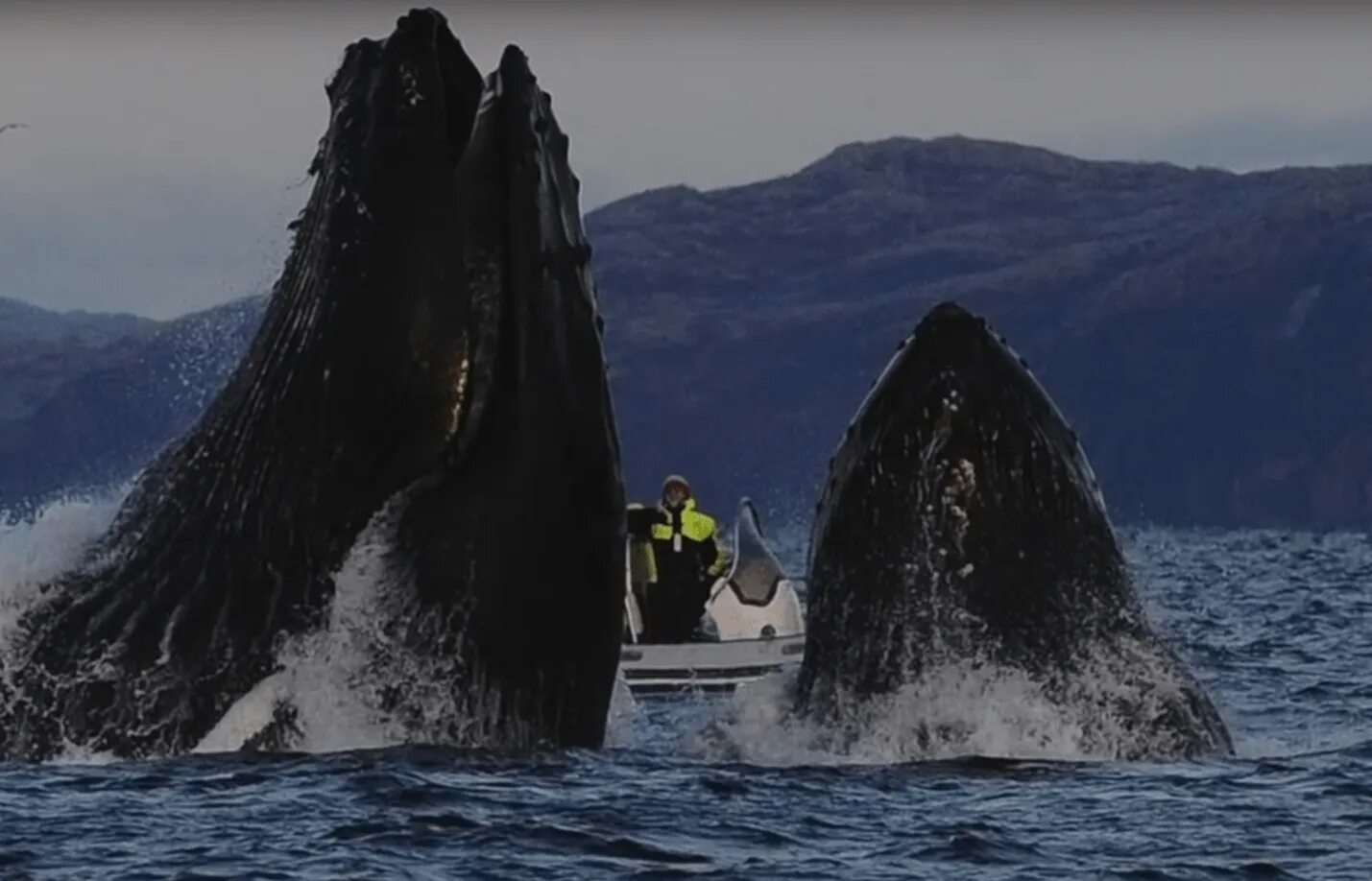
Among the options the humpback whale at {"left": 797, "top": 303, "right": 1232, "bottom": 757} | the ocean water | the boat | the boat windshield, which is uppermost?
the boat windshield

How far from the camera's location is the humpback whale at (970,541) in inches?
507

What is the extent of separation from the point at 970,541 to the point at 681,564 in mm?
16296

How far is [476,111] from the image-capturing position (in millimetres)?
11969

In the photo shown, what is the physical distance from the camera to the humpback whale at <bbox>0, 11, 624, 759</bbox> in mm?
11688

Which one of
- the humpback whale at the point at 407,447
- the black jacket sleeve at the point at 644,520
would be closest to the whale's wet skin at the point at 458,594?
A: the humpback whale at the point at 407,447

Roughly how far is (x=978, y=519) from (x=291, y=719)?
2.91 meters

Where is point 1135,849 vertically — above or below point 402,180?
below

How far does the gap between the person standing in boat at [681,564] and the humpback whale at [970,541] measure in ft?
47.9

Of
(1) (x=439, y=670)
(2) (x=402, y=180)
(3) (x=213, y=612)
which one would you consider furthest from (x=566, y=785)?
(2) (x=402, y=180)

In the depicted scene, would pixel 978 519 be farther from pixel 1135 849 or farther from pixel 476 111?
pixel 476 111

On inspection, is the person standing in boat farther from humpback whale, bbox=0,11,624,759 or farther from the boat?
humpback whale, bbox=0,11,624,759

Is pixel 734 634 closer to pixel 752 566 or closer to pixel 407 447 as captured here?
pixel 752 566

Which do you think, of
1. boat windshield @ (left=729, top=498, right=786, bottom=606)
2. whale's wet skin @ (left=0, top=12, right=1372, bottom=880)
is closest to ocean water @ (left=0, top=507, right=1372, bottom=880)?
whale's wet skin @ (left=0, top=12, right=1372, bottom=880)

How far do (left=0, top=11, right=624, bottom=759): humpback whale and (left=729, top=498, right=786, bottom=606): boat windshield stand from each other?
1726 cm
